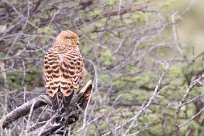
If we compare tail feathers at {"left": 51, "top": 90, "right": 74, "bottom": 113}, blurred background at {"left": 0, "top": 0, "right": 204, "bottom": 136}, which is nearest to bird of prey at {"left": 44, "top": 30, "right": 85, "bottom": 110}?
tail feathers at {"left": 51, "top": 90, "right": 74, "bottom": 113}

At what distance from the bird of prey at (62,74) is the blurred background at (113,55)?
53.8 inches

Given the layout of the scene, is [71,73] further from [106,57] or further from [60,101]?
[106,57]

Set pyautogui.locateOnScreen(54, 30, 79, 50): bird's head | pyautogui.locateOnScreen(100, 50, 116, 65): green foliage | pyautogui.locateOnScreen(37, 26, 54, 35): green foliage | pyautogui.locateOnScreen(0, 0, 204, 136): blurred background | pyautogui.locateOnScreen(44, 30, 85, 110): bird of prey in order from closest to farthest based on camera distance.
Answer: pyautogui.locateOnScreen(44, 30, 85, 110): bird of prey < pyautogui.locateOnScreen(54, 30, 79, 50): bird's head < pyautogui.locateOnScreen(0, 0, 204, 136): blurred background < pyautogui.locateOnScreen(37, 26, 54, 35): green foliage < pyautogui.locateOnScreen(100, 50, 116, 65): green foliage

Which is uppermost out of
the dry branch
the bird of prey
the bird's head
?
the bird's head

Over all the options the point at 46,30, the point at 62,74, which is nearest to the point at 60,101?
the point at 62,74

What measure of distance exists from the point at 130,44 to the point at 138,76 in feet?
4.09

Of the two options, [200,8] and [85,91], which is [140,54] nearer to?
[85,91]

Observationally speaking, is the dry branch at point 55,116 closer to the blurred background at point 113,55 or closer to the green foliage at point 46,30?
the blurred background at point 113,55

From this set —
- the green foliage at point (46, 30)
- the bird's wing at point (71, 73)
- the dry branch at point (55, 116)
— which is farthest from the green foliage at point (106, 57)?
the dry branch at point (55, 116)

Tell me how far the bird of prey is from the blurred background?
4.49ft

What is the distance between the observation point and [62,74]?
476cm

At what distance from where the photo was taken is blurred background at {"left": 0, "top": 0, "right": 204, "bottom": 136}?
6391 millimetres

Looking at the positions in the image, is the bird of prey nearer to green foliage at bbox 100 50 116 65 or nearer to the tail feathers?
the tail feathers

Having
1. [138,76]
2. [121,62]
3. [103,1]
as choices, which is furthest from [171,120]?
[103,1]
